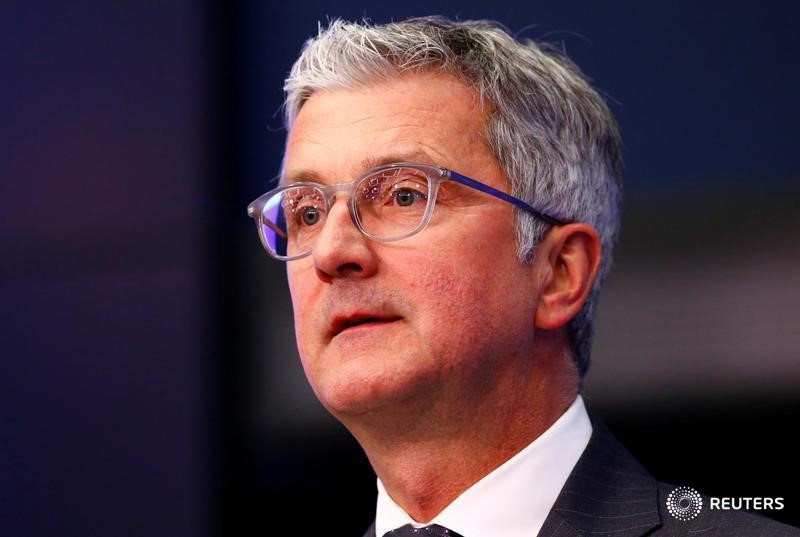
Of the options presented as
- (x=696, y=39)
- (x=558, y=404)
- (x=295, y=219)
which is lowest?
(x=558, y=404)

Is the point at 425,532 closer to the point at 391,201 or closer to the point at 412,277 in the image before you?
the point at 412,277

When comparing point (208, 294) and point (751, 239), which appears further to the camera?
point (208, 294)

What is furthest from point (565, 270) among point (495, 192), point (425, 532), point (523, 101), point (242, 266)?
point (242, 266)

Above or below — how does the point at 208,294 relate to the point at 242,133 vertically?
below

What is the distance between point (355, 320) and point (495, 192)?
14.0 inches

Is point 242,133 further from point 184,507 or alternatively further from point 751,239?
point 751,239

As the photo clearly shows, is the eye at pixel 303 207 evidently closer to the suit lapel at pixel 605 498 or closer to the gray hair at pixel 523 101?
the gray hair at pixel 523 101

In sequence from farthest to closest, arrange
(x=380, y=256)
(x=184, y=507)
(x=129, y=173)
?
(x=129, y=173), (x=184, y=507), (x=380, y=256)

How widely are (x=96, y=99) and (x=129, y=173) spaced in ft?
0.65

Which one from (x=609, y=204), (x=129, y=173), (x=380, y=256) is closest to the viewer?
(x=380, y=256)

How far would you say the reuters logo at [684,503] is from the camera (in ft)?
5.75

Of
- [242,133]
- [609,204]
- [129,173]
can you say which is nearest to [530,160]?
[609,204]

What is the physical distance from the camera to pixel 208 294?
2.22 metres

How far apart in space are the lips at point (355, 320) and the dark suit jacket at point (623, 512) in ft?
1.49
